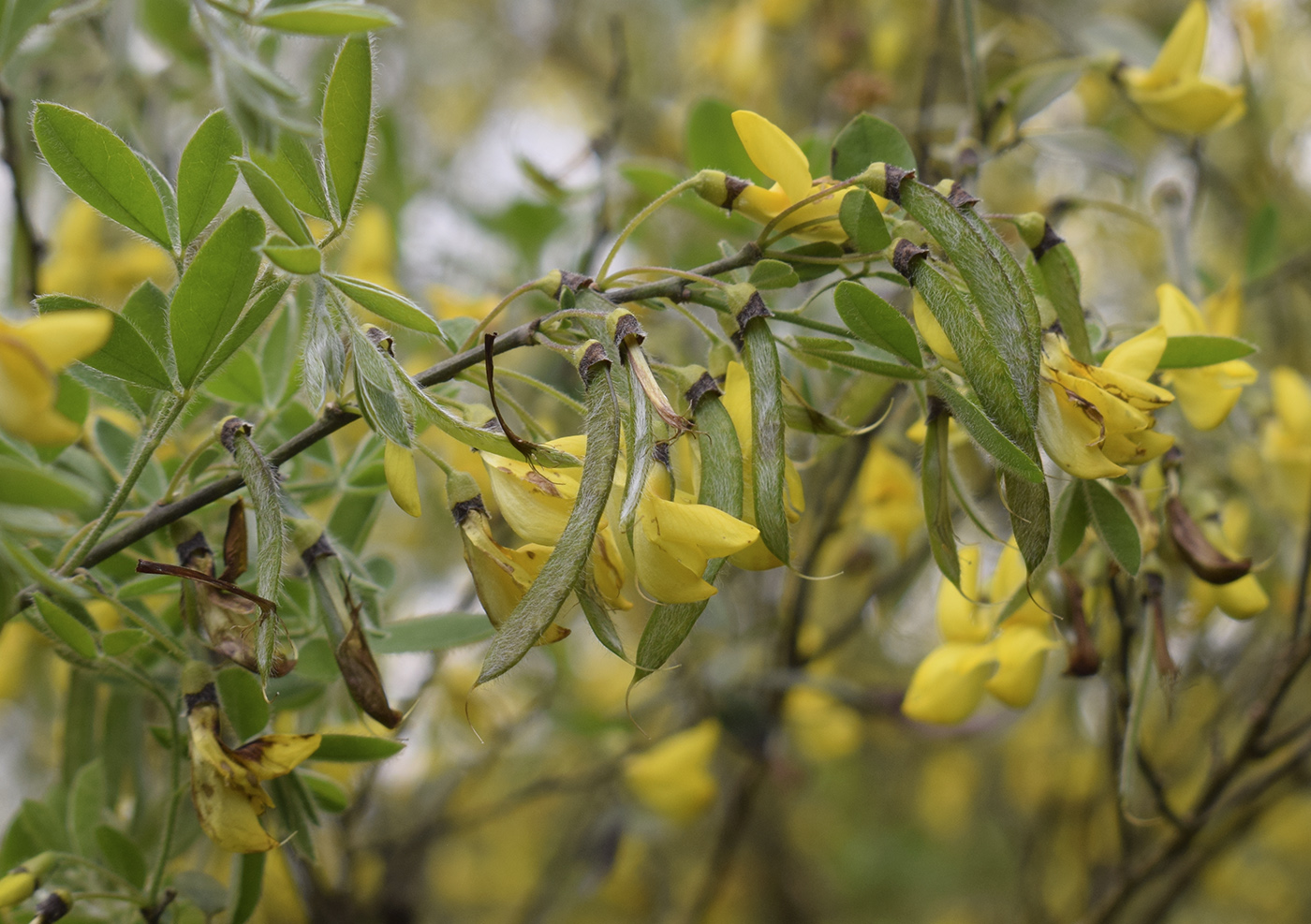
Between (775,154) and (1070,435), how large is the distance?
0.64 ft

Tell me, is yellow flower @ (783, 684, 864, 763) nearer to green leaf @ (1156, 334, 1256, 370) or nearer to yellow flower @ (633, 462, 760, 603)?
green leaf @ (1156, 334, 1256, 370)

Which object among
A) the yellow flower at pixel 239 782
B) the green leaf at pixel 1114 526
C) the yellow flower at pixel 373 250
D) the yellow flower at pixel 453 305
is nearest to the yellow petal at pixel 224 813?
the yellow flower at pixel 239 782

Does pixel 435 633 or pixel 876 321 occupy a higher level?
pixel 876 321

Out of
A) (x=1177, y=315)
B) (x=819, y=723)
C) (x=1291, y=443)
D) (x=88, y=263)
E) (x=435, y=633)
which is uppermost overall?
(x=88, y=263)

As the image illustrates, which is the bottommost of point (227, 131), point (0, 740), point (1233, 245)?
point (0, 740)

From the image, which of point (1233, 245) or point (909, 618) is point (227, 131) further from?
point (1233, 245)

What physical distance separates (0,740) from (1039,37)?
2740 mm

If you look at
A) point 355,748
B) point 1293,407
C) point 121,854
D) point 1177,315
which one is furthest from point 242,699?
point 1293,407

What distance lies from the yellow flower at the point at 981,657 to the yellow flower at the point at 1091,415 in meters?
0.21

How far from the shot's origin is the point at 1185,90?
83 centimetres

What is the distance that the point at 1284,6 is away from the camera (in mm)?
2092

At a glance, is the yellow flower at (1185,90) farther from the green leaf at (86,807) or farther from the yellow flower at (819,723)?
the green leaf at (86,807)

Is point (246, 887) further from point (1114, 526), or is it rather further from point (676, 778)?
point (676, 778)

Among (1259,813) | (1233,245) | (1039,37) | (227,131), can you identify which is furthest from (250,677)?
(1039,37)
